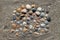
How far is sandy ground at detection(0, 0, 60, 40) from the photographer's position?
2.87 meters

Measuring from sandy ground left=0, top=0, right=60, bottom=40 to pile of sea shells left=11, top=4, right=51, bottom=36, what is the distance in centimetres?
5

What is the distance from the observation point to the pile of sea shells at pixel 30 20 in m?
2.94

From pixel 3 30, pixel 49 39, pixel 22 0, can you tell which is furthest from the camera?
pixel 22 0

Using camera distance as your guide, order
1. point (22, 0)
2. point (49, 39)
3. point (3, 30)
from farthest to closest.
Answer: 1. point (22, 0)
2. point (3, 30)
3. point (49, 39)

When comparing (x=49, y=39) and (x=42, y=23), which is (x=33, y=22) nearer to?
(x=42, y=23)

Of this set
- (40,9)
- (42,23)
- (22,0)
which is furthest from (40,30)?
(22,0)

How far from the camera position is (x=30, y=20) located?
3035 mm

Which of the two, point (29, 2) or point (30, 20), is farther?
point (29, 2)

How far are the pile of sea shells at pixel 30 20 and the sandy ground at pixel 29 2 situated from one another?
0.05 meters

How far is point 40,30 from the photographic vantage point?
2932 millimetres

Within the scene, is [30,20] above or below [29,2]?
below

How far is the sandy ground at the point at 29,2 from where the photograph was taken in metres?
2.87

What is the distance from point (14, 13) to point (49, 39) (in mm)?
566

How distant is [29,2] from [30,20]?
28 cm
